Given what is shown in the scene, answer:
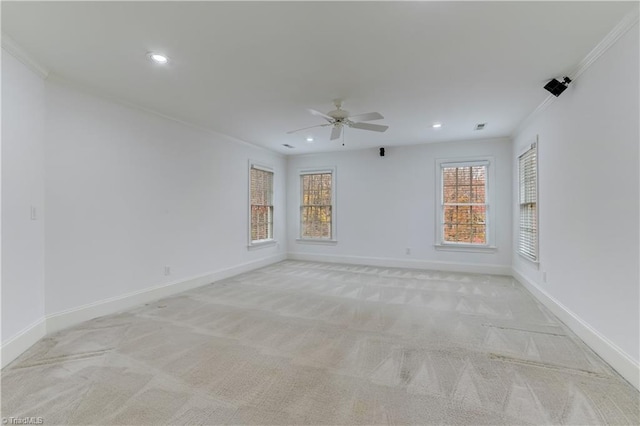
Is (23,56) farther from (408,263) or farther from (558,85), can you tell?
(408,263)

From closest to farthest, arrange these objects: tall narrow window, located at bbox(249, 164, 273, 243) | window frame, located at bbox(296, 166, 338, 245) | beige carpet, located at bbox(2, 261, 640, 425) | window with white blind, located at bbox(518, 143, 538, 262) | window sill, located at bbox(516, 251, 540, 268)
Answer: beige carpet, located at bbox(2, 261, 640, 425)
window sill, located at bbox(516, 251, 540, 268)
window with white blind, located at bbox(518, 143, 538, 262)
tall narrow window, located at bbox(249, 164, 273, 243)
window frame, located at bbox(296, 166, 338, 245)

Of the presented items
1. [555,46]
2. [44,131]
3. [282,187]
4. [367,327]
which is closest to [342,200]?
[282,187]

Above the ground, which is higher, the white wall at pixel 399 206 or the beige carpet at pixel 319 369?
the white wall at pixel 399 206

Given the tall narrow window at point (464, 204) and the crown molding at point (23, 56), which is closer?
the crown molding at point (23, 56)

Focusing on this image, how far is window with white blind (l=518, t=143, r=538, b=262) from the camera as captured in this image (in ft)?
13.7

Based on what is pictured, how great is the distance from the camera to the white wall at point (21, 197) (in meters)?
2.42

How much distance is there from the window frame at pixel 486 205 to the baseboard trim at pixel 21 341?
6070 millimetres

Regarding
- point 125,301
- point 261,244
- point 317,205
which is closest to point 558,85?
point 317,205

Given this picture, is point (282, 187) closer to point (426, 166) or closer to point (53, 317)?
point (426, 166)

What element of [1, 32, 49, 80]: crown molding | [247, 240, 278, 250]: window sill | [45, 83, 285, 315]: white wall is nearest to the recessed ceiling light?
[1, 32, 49, 80]: crown molding

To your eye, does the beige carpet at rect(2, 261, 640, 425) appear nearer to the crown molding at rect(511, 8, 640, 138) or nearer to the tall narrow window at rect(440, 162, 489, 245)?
the tall narrow window at rect(440, 162, 489, 245)

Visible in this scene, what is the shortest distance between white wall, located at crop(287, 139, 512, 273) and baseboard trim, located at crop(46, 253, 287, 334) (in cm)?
274

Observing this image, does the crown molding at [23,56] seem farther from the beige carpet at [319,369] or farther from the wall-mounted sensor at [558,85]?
the wall-mounted sensor at [558,85]

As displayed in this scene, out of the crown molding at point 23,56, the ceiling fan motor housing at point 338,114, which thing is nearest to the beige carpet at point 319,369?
the ceiling fan motor housing at point 338,114
